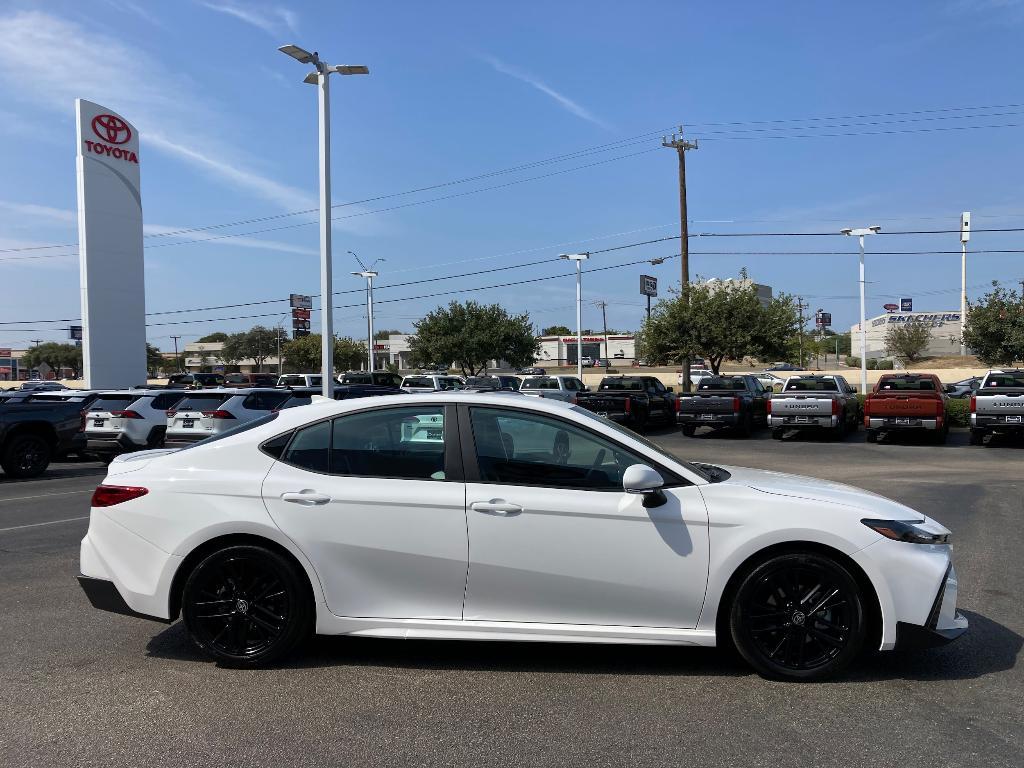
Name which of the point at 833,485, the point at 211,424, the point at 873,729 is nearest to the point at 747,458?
the point at 211,424

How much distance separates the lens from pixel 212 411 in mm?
15633

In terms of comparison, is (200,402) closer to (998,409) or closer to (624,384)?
(624,384)

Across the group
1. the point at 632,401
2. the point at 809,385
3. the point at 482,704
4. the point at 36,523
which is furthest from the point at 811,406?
the point at 482,704

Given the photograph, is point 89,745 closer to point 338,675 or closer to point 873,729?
point 338,675

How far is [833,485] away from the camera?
5.07 metres

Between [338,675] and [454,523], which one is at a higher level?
[454,523]

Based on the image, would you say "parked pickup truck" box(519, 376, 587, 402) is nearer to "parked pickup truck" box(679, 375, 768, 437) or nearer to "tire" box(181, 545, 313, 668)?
"parked pickup truck" box(679, 375, 768, 437)

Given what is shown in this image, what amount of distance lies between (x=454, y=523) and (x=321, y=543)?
757mm

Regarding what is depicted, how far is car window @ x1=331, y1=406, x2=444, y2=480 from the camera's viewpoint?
4680 millimetres

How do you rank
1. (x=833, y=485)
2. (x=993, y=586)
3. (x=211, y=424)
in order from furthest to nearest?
(x=211, y=424) < (x=993, y=586) < (x=833, y=485)

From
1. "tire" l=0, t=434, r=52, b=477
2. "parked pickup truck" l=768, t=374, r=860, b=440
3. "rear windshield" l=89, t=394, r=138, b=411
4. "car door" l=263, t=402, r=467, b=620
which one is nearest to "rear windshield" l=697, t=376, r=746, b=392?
"parked pickup truck" l=768, t=374, r=860, b=440

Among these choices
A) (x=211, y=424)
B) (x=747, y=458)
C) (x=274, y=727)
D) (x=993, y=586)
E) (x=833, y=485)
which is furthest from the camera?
(x=747, y=458)

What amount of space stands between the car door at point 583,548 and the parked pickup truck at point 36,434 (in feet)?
45.6

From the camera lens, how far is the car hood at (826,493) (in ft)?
14.7
